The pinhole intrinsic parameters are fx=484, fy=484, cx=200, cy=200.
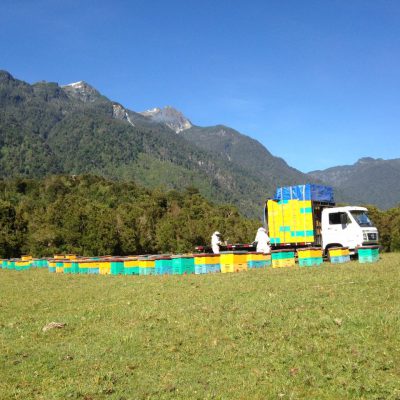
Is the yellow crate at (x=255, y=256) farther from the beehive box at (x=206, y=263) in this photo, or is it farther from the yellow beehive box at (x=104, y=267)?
the yellow beehive box at (x=104, y=267)

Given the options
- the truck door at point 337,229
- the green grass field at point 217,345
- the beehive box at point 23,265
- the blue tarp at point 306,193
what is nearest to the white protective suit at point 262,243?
the truck door at point 337,229

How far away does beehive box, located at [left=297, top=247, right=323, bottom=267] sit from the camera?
2509cm

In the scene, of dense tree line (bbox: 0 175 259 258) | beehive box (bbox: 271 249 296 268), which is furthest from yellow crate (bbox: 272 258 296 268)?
dense tree line (bbox: 0 175 259 258)

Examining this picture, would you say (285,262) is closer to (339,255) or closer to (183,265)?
(339,255)

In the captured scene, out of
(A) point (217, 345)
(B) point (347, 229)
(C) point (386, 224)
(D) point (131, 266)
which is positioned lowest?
(A) point (217, 345)

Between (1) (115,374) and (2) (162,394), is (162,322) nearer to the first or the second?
(1) (115,374)

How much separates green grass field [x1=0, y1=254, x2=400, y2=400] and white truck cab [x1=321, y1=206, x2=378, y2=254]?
1110cm

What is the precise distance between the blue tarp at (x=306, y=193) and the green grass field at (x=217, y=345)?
48.8 ft

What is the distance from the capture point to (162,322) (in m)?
12.4

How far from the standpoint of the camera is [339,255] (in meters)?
25.8

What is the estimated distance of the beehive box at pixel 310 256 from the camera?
2509cm

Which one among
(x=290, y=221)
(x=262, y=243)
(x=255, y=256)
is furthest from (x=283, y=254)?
(x=290, y=221)

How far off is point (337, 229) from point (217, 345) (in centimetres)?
1956

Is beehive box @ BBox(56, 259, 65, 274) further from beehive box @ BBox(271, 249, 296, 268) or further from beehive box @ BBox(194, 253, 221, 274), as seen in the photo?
beehive box @ BBox(271, 249, 296, 268)
